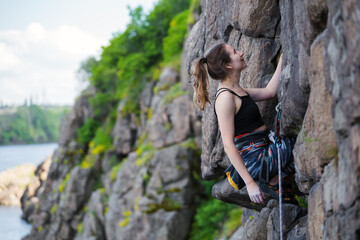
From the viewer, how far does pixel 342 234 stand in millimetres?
3287

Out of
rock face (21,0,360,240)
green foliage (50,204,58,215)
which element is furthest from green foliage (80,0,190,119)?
rock face (21,0,360,240)

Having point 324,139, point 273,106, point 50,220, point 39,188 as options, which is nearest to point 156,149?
point 50,220

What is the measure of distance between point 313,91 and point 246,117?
120 centimetres

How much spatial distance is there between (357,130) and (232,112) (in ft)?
6.20

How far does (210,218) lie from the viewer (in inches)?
832

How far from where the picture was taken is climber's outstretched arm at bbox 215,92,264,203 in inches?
179

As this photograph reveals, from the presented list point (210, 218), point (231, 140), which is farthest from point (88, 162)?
point (231, 140)

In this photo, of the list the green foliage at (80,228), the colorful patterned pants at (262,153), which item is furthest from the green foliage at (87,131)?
the colorful patterned pants at (262,153)

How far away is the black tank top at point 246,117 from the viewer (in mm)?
4906

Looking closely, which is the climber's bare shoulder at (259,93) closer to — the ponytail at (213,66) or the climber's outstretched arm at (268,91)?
the climber's outstretched arm at (268,91)

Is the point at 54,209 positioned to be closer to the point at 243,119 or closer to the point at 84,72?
the point at 84,72

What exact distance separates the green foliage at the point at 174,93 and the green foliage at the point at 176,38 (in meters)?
3.44

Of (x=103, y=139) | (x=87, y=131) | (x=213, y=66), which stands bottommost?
(x=103, y=139)

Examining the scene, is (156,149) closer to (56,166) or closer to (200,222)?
(200,222)
